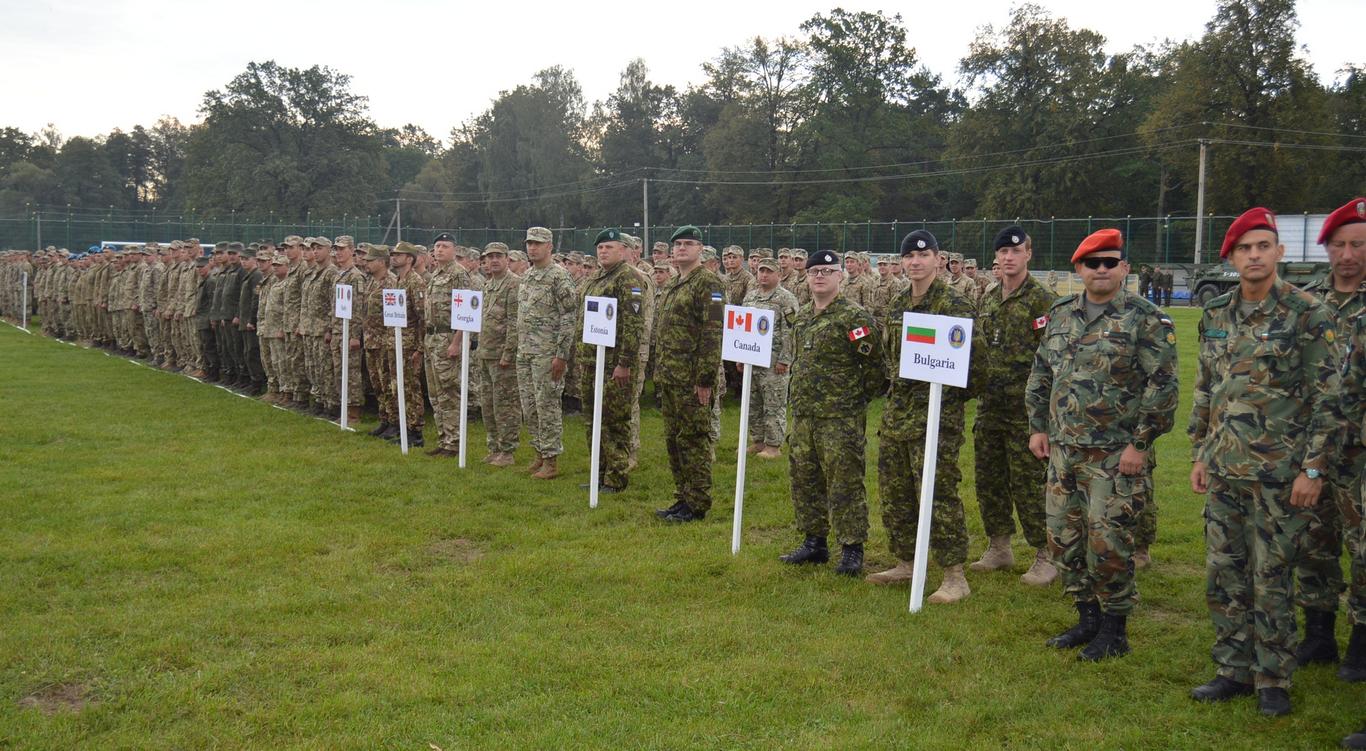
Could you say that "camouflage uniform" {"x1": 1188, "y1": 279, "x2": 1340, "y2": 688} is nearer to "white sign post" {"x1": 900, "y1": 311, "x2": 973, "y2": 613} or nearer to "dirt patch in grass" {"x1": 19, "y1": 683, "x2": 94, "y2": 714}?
"white sign post" {"x1": 900, "y1": 311, "x2": 973, "y2": 613}

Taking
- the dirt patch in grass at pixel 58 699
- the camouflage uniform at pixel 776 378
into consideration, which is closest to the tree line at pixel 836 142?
the camouflage uniform at pixel 776 378

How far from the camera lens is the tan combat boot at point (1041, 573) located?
639cm

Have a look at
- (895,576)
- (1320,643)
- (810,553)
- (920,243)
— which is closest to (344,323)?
(810,553)

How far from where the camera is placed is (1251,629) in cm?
464

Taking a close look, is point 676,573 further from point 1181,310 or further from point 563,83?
point 563,83

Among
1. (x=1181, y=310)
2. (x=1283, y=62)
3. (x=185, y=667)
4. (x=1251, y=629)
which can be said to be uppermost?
(x=1283, y=62)

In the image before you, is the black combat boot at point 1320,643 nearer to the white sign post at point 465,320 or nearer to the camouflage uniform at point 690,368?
the camouflage uniform at point 690,368

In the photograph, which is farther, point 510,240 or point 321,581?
point 510,240

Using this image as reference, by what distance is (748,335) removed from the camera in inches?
278

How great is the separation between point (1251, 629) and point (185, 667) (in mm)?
5082

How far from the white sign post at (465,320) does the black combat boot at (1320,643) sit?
712 centimetres

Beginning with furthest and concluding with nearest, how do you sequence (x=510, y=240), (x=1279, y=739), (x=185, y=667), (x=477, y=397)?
1. (x=510, y=240)
2. (x=477, y=397)
3. (x=185, y=667)
4. (x=1279, y=739)

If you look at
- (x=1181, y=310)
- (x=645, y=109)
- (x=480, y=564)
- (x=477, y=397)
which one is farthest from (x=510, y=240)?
(x=480, y=564)

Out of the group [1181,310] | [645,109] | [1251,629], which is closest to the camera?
[1251,629]
